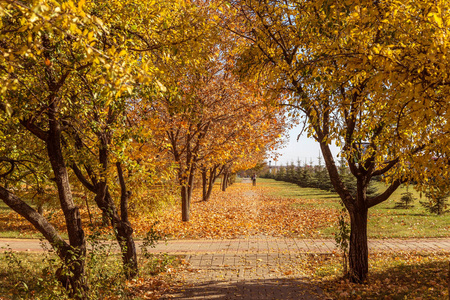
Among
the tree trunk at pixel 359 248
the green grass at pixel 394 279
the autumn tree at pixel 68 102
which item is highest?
A: the autumn tree at pixel 68 102

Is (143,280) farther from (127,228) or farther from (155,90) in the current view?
(155,90)

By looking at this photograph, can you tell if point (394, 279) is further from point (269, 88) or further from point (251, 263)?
point (269, 88)

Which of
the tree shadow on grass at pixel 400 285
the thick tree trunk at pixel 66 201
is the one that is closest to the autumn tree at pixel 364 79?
the tree shadow on grass at pixel 400 285

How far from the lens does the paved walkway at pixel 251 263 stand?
695cm

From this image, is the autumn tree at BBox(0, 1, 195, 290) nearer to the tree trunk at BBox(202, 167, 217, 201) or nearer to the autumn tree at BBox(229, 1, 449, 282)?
the autumn tree at BBox(229, 1, 449, 282)

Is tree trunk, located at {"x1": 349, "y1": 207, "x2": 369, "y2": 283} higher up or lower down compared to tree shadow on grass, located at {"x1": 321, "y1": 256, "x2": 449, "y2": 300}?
higher up

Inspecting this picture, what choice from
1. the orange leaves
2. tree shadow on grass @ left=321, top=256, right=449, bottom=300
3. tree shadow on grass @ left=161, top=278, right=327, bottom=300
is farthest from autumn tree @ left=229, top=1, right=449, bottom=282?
the orange leaves

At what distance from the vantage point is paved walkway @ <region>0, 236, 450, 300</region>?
695 cm

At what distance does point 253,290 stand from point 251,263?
7.10 feet

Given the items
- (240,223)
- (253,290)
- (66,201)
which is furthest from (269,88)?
(240,223)

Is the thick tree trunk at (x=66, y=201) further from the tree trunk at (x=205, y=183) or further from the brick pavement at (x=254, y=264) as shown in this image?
the tree trunk at (x=205, y=183)

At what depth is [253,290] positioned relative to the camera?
7012 millimetres

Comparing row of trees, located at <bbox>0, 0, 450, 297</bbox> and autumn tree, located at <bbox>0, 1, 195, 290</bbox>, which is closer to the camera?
row of trees, located at <bbox>0, 0, 450, 297</bbox>

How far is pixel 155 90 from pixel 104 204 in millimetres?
3130
